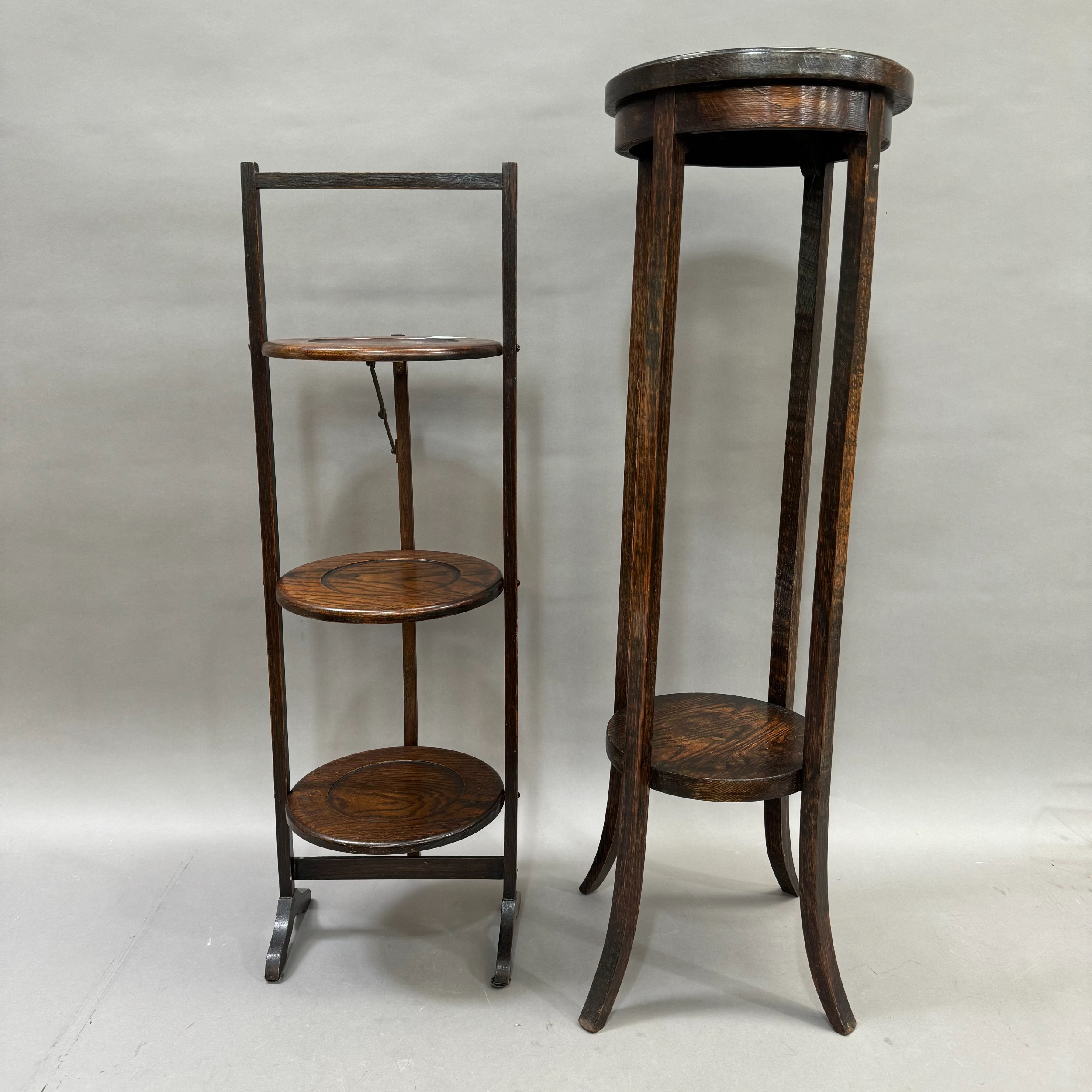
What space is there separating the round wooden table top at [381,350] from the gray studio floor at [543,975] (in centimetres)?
134

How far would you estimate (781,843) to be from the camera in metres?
2.46

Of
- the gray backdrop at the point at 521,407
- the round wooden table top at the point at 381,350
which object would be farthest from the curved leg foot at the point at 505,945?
the round wooden table top at the point at 381,350

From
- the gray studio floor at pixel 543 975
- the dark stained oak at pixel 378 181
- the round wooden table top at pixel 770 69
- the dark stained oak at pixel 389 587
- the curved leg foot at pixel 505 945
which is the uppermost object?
the round wooden table top at pixel 770 69

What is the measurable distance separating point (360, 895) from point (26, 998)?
752 mm

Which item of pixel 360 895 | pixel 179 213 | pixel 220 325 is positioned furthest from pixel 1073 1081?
pixel 179 213

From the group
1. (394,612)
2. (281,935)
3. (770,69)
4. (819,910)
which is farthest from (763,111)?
(281,935)

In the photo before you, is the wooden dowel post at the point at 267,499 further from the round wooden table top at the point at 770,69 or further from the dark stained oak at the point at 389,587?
the round wooden table top at the point at 770,69

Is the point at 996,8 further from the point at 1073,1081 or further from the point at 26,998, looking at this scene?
the point at 26,998

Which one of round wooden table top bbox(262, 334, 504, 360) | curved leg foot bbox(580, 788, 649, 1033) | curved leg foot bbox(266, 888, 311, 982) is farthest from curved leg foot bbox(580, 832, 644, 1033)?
round wooden table top bbox(262, 334, 504, 360)

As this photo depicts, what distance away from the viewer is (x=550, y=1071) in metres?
1.91

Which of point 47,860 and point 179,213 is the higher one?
point 179,213

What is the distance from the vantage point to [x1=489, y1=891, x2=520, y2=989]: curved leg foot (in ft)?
7.07

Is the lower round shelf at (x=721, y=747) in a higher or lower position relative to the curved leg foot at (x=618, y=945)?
higher

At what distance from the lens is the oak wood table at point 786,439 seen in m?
1.67
